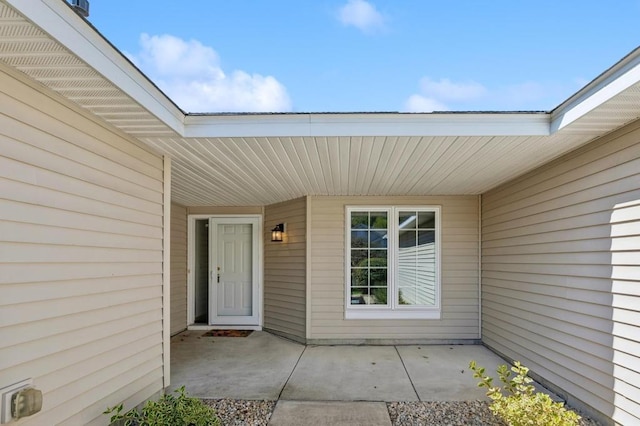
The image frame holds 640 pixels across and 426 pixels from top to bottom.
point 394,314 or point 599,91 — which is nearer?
point 599,91

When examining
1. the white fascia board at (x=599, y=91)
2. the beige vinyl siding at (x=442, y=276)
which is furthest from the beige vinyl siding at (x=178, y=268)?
the white fascia board at (x=599, y=91)

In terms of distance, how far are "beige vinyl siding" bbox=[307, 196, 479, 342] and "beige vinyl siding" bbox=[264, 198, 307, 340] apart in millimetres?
191

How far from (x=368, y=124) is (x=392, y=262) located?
3.21 m

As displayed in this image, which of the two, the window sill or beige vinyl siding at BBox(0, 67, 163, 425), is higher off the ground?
beige vinyl siding at BBox(0, 67, 163, 425)

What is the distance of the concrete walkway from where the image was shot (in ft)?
11.0

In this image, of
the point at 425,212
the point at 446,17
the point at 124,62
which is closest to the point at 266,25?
the point at 446,17

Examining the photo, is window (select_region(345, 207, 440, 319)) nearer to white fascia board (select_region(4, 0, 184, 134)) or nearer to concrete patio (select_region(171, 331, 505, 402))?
concrete patio (select_region(171, 331, 505, 402))

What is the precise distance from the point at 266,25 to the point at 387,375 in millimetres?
6418

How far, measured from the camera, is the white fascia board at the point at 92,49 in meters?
1.52

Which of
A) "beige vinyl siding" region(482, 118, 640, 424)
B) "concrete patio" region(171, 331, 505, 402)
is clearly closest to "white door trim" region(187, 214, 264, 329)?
"concrete patio" region(171, 331, 505, 402)

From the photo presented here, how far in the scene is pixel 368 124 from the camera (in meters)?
2.86

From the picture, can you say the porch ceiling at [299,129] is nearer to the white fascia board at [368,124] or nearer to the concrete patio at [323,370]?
the white fascia board at [368,124]

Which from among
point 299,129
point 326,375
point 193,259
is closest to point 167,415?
point 326,375

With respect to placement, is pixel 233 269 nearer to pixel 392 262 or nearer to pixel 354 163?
pixel 392 262
